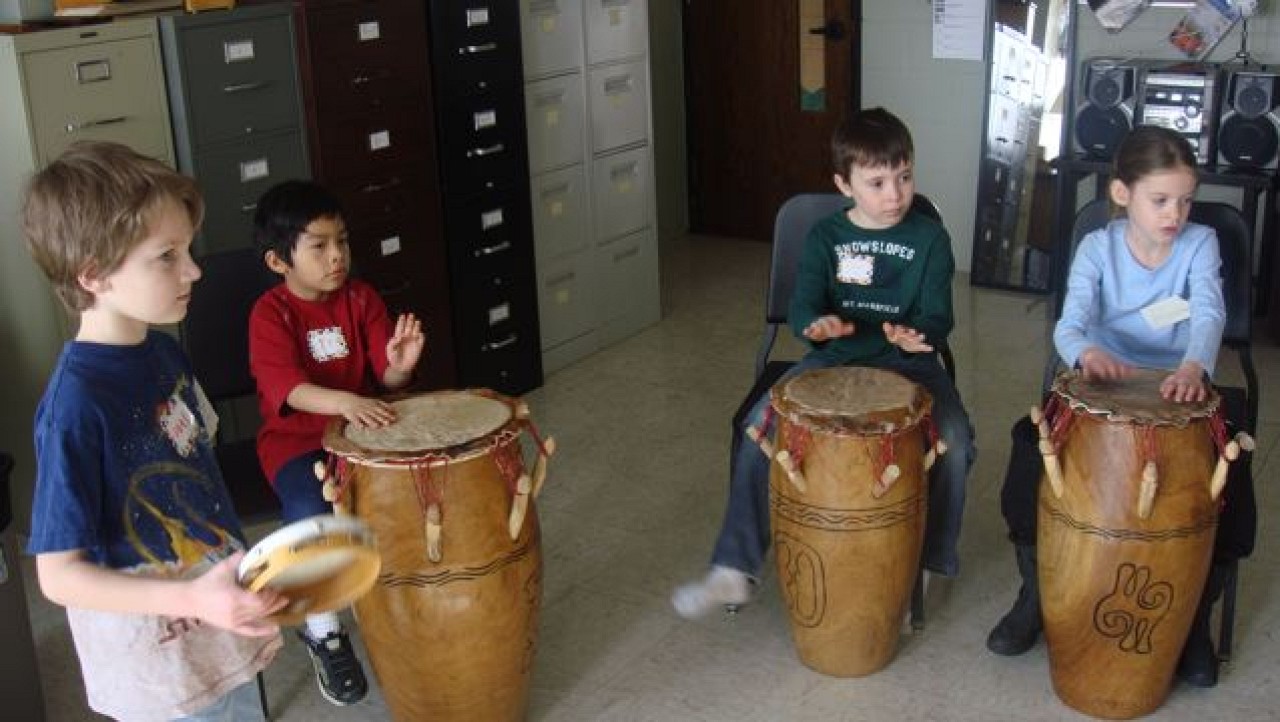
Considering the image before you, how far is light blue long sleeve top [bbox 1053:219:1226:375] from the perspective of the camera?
2830 mm

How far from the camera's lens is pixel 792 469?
2.72 meters

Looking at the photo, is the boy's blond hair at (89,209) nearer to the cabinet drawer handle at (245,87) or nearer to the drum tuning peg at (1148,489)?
the drum tuning peg at (1148,489)

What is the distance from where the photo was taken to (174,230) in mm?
1796

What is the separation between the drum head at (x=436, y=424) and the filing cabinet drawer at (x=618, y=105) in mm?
2246

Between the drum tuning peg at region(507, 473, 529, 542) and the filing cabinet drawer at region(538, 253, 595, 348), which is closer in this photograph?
the drum tuning peg at region(507, 473, 529, 542)

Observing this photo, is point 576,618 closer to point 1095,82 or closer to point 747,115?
point 1095,82

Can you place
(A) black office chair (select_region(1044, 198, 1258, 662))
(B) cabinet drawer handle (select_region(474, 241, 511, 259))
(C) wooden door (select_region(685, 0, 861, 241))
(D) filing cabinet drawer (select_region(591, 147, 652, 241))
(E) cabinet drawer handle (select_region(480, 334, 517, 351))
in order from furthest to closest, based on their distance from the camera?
(C) wooden door (select_region(685, 0, 861, 241)), (D) filing cabinet drawer (select_region(591, 147, 652, 241)), (E) cabinet drawer handle (select_region(480, 334, 517, 351)), (B) cabinet drawer handle (select_region(474, 241, 511, 259)), (A) black office chair (select_region(1044, 198, 1258, 662))

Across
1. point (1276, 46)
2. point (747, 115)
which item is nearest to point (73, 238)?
point (1276, 46)

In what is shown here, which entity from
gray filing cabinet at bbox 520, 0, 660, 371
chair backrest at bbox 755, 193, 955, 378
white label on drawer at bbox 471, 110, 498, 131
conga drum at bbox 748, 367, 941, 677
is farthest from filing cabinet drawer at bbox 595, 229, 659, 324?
conga drum at bbox 748, 367, 941, 677

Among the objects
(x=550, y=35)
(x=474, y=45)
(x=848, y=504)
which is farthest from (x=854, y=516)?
(x=550, y=35)

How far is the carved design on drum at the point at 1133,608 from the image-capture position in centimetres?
262

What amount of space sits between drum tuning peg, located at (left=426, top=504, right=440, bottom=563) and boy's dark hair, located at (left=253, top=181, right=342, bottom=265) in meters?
0.70

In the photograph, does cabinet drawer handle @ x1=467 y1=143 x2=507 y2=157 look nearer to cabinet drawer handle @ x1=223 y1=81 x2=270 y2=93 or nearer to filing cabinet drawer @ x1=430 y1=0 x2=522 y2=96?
filing cabinet drawer @ x1=430 y1=0 x2=522 y2=96

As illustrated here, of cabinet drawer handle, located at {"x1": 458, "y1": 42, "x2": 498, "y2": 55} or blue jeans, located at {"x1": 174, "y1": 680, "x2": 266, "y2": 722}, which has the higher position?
cabinet drawer handle, located at {"x1": 458, "y1": 42, "x2": 498, "y2": 55}
